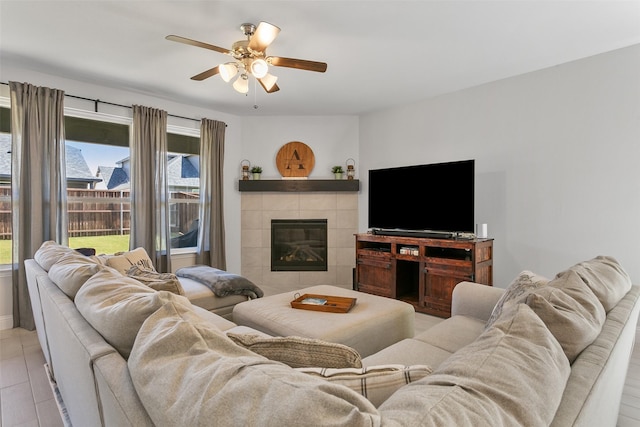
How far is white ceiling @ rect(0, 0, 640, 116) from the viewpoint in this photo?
97.3 inches

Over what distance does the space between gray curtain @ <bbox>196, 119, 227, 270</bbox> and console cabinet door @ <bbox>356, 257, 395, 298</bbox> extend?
6.61 feet

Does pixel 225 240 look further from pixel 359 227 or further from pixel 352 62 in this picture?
pixel 352 62

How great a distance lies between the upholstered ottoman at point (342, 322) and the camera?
205cm

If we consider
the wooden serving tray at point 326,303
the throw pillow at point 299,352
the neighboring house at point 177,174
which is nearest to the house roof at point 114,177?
the neighboring house at point 177,174

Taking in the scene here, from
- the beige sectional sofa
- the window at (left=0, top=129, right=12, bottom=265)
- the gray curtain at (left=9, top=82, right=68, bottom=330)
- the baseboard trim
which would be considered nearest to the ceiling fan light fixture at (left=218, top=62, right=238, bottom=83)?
the beige sectional sofa

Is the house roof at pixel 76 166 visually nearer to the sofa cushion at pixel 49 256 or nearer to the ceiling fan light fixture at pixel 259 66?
the sofa cushion at pixel 49 256

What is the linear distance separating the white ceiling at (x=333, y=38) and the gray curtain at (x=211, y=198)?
908 mm

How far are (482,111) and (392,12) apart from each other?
6.81 feet

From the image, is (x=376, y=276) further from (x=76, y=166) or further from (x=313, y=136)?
(x=76, y=166)

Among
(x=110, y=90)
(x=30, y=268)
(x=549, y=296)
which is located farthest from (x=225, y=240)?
(x=549, y=296)

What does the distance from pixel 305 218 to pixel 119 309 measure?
4.25 meters

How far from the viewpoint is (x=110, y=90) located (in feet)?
13.3

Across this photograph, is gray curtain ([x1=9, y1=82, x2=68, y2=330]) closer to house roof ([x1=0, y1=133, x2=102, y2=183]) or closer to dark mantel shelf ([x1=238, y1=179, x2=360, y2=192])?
house roof ([x1=0, y1=133, x2=102, y2=183])

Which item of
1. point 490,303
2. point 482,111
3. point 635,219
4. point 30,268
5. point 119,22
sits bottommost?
point 490,303
